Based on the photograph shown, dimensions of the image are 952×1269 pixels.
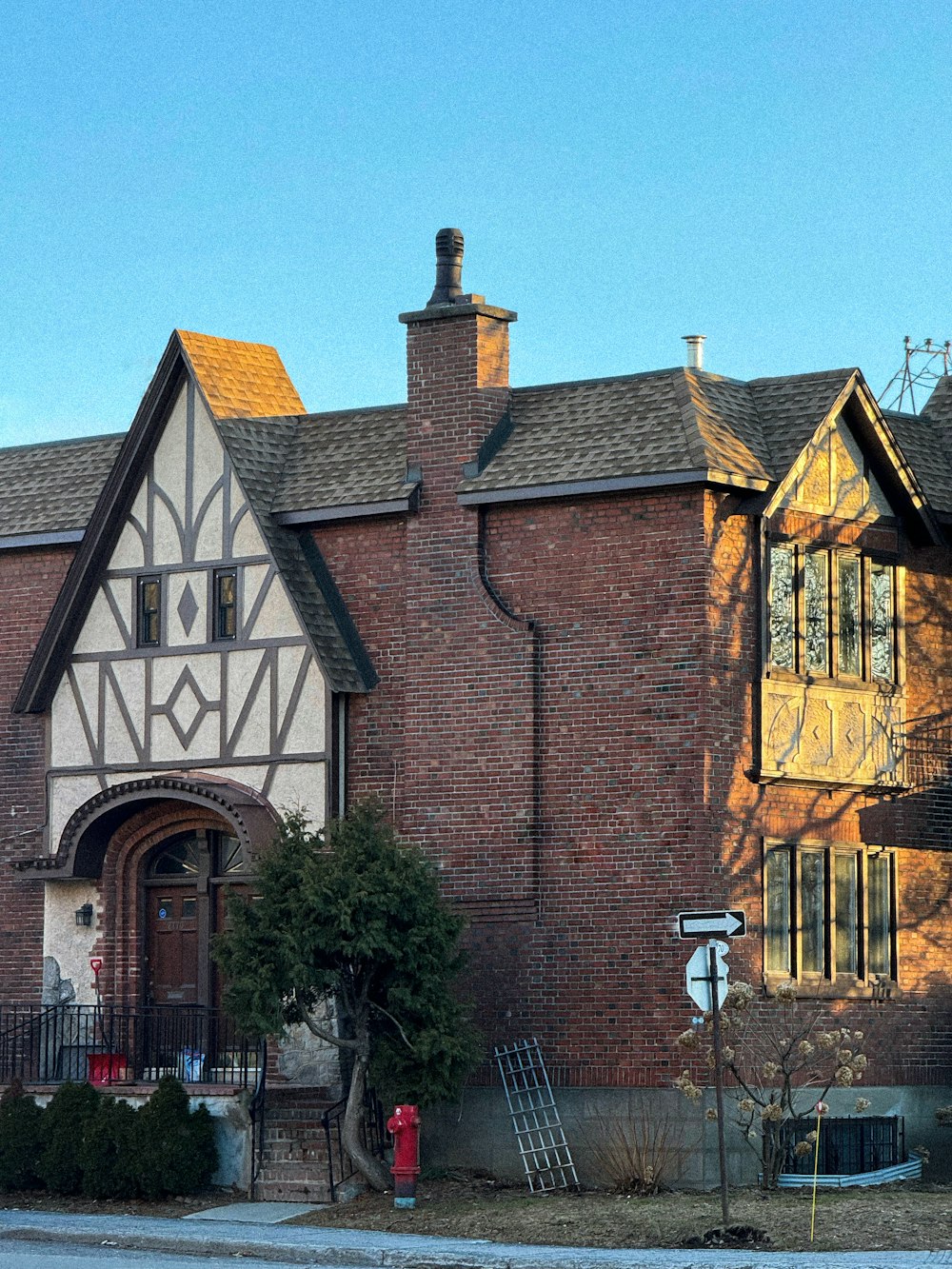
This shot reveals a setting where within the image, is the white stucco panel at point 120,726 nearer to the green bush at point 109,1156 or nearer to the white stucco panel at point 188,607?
the white stucco panel at point 188,607

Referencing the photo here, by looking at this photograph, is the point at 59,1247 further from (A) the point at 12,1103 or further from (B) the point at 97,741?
(B) the point at 97,741

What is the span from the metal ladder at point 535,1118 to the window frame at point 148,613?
706 cm

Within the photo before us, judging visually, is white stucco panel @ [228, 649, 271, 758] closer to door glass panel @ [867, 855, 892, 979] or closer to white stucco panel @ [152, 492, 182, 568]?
white stucco panel @ [152, 492, 182, 568]

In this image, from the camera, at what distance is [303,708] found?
2753 centimetres

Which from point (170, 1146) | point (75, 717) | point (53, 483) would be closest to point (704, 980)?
point (170, 1146)

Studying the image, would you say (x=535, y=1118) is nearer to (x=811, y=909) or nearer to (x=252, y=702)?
(x=811, y=909)

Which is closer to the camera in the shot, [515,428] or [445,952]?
[445,952]

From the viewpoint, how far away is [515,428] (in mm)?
27391

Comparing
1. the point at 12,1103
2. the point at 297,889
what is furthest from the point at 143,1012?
the point at 297,889

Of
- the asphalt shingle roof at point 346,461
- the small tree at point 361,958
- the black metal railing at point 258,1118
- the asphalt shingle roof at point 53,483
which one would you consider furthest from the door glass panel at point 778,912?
the asphalt shingle roof at point 53,483

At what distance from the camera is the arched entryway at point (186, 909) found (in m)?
28.4

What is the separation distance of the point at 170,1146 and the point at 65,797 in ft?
19.8

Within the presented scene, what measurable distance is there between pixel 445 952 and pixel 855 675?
609 cm

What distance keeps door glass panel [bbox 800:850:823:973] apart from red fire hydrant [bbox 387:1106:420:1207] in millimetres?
5261
